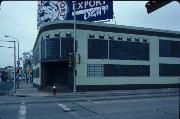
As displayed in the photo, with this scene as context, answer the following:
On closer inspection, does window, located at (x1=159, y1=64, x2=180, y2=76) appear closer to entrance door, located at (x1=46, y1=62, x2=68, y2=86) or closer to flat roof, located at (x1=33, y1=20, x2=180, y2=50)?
flat roof, located at (x1=33, y1=20, x2=180, y2=50)

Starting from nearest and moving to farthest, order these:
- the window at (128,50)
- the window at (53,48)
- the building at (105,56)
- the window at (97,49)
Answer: the window at (53,48)
the building at (105,56)
the window at (97,49)
the window at (128,50)

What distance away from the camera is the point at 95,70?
4491cm

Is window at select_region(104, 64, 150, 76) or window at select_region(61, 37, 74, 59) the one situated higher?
window at select_region(61, 37, 74, 59)

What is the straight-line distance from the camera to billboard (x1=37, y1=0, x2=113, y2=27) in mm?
51188

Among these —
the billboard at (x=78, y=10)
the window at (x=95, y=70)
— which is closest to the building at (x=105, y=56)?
the window at (x=95, y=70)

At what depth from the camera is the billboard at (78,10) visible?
51188 millimetres

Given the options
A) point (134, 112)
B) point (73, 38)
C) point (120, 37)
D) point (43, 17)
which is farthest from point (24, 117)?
point (43, 17)

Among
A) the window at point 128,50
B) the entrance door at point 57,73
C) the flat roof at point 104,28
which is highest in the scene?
the flat roof at point 104,28

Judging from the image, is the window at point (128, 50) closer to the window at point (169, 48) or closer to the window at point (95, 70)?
the window at point (95, 70)

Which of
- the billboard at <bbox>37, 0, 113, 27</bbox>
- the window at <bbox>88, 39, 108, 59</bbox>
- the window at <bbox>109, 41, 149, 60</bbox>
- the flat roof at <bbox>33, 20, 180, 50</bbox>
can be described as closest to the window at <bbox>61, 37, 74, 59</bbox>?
the flat roof at <bbox>33, 20, 180, 50</bbox>

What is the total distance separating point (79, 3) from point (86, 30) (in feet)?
35.4

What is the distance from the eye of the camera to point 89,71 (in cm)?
4450

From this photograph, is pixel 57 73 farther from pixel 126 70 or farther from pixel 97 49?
pixel 126 70

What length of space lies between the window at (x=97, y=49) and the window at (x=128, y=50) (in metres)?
0.84
